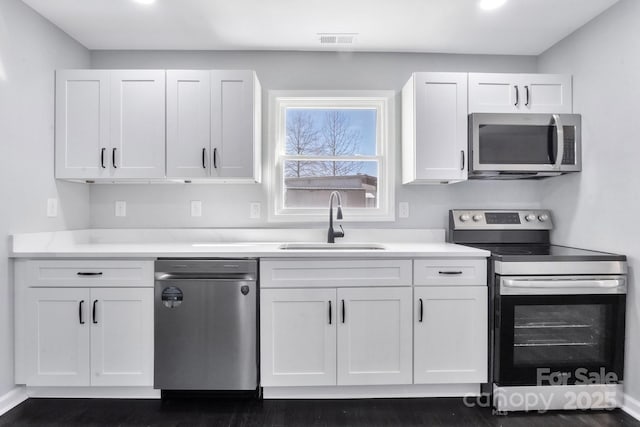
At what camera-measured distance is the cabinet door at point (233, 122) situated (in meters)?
2.45

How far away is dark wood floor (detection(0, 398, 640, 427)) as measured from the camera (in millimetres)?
2000

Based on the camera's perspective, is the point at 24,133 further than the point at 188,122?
No

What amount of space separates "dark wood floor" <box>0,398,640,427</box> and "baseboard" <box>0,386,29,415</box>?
0.11 feet

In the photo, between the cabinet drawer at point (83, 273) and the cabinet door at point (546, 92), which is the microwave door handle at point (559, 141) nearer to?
the cabinet door at point (546, 92)

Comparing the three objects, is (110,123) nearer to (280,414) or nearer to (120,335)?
(120,335)

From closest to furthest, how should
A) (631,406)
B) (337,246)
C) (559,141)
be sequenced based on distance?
(631,406) → (559,141) → (337,246)

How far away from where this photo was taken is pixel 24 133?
2.20 meters

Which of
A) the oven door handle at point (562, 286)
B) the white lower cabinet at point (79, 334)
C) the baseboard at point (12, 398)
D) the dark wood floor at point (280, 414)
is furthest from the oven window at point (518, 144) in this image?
the baseboard at point (12, 398)

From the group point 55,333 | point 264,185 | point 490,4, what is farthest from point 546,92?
point 55,333

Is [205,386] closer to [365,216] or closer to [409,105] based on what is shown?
[365,216]

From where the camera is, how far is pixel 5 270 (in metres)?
2.10

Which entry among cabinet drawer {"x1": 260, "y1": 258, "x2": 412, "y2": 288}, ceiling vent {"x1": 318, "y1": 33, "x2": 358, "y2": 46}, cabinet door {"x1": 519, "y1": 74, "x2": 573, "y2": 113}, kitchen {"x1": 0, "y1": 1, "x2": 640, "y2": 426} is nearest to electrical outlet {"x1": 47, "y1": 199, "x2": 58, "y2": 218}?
kitchen {"x1": 0, "y1": 1, "x2": 640, "y2": 426}

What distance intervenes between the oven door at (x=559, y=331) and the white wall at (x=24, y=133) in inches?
114

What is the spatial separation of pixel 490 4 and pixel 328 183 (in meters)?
1.61
